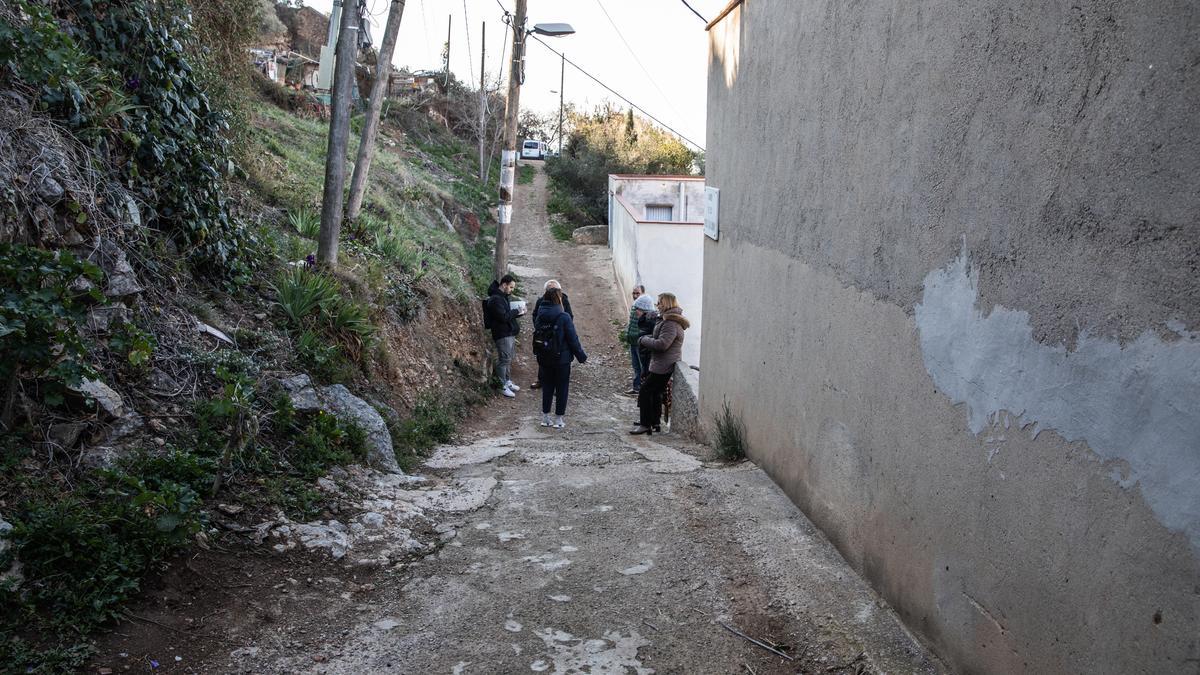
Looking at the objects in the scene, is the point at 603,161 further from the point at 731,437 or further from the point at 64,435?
the point at 64,435

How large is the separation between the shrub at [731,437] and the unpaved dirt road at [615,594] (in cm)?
28

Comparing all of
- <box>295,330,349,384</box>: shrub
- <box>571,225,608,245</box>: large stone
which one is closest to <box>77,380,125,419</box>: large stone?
<box>295,330,349,384</box>: shrub

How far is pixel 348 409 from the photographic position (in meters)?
6.30

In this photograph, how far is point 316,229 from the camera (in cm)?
1015

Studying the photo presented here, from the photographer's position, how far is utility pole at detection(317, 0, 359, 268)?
27.7 feet

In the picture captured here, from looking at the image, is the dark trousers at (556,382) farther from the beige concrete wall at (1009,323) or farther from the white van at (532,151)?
the white van at (532,151)

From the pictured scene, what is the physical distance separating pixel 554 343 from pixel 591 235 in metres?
19.9

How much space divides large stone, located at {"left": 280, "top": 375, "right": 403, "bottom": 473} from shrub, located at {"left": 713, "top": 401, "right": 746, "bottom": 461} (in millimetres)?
2712

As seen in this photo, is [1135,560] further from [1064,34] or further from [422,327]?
[422,327]

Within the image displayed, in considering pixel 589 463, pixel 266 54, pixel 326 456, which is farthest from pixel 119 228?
pixel 266 54

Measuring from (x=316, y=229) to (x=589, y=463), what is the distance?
4.96m

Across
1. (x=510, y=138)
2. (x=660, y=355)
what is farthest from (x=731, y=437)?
(x=510, y=138)

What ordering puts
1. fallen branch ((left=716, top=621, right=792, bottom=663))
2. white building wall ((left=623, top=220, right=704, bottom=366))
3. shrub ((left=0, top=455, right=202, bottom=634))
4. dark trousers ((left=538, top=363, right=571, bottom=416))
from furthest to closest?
white building wall ((left=623, top=220, right=704, bottom=366)) → dark trousers ((left=538, top=363, right=571, bottom=416)) → fallen branch ((left=716, top=621, right=792, bottom=663)) → shrub ((left=0, top=455, right=202, bottom=634))

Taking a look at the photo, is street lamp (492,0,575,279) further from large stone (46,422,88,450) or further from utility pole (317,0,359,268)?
large stone (46,422,88,450)
